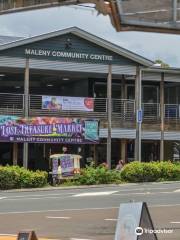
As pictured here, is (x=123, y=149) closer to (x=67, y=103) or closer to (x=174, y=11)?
(x=67, y=103)

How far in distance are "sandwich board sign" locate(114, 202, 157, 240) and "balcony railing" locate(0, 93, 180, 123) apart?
26.3 meters

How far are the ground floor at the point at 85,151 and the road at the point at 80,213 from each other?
12633 mm

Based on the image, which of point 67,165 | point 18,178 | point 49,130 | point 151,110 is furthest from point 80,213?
point 151,110

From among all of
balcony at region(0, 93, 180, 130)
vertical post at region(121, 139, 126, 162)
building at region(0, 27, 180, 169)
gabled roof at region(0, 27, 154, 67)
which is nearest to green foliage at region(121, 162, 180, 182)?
building at region(0, 27, 180, 169)

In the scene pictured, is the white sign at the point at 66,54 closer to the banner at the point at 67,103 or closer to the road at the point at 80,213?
the banner at the point at 67,103

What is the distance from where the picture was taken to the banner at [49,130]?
1318 inches

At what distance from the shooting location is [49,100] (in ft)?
115

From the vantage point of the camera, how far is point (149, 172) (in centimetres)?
3253

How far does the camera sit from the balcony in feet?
115

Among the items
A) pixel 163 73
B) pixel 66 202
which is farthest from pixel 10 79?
pixel 66 202

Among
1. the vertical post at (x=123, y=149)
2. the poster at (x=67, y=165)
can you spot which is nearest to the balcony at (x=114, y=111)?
the vertical post at (x=123, y=149)

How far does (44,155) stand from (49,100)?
4815mm

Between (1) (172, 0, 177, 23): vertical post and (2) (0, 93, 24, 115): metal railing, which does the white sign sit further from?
(1) (172, 0, 177, 23): vertical post

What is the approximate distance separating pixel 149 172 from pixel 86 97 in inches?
301
